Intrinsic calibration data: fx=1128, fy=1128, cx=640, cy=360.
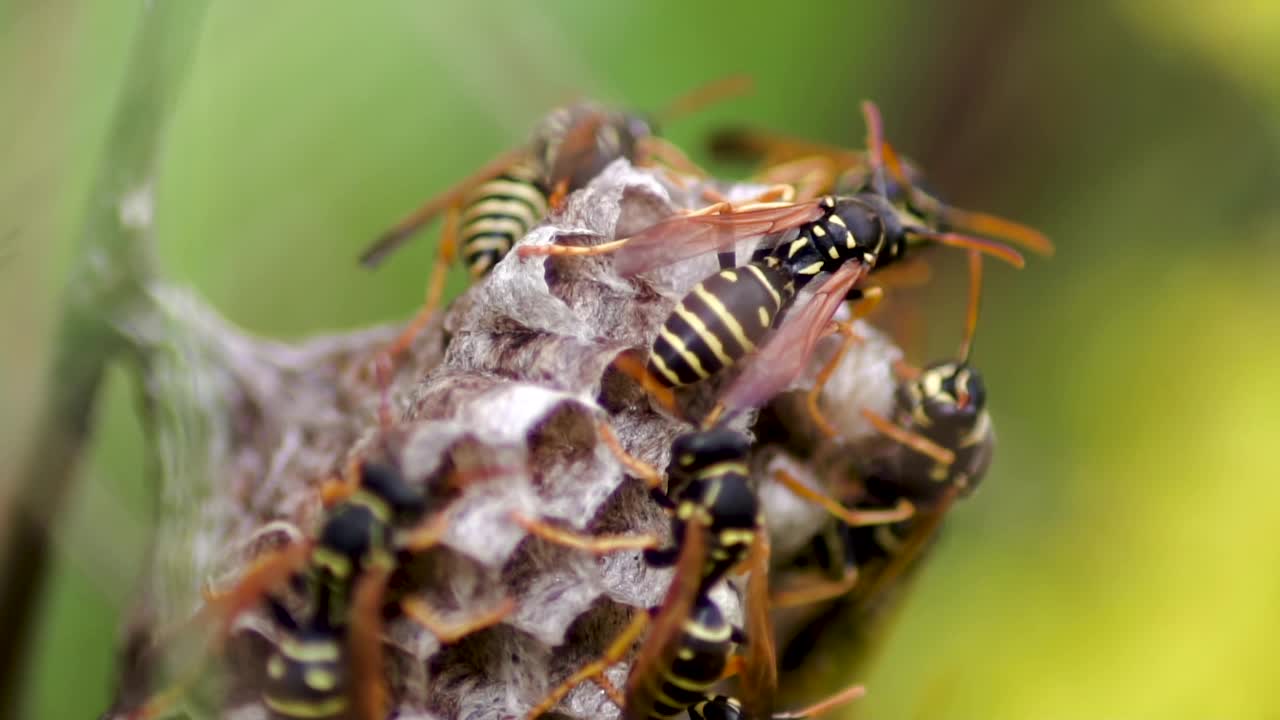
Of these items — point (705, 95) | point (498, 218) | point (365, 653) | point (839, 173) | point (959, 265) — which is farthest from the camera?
point (959, 265)

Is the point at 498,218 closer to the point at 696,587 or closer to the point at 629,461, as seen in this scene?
the point at 629,461

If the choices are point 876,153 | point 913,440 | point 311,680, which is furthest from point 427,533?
point 876,153

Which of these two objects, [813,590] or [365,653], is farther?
[813,590]

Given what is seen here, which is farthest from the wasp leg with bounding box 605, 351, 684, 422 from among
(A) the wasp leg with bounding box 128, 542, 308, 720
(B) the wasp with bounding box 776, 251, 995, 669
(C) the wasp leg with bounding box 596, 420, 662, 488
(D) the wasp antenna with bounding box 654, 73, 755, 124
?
(D) the wasp antenna with bounding box 654, 73, 755, 124

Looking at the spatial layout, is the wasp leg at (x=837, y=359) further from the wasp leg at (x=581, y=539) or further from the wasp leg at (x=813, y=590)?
the wasp leg at (x=581, y=539)

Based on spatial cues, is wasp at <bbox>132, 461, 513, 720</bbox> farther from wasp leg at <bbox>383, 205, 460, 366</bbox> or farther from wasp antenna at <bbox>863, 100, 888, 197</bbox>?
wasp antenna at <bbox>863, 100, 888, 197</bbox>

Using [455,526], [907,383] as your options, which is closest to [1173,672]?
[907,383]
